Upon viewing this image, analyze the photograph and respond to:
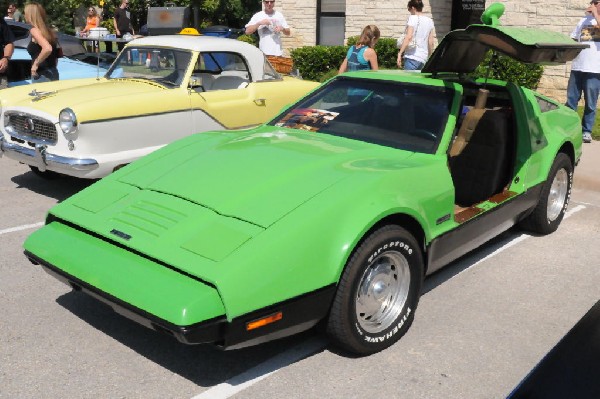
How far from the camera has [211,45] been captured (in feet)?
23.8

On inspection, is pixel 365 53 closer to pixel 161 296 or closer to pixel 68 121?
pixel 68 121

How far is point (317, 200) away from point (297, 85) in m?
4.92

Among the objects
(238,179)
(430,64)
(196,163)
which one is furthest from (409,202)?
(430,64)

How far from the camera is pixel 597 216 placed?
6.47m

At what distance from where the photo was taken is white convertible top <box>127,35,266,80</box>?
719cm

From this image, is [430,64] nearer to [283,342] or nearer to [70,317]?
[283,342]

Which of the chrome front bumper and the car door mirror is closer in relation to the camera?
the chrome front bumper

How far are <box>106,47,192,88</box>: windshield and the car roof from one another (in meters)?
2.89

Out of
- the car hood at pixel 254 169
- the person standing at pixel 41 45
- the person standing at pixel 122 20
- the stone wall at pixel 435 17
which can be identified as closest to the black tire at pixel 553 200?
the car hood at pixel 254 169

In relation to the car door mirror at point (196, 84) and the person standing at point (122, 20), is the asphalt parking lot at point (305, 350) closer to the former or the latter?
the car door mirror at point (196, 84)

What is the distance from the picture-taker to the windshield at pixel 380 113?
171 inches

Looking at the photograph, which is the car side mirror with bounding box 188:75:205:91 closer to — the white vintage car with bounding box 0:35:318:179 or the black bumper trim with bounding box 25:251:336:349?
the white vintage car with bounding box 0:35:318:179

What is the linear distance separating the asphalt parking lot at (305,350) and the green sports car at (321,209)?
10.8 inches

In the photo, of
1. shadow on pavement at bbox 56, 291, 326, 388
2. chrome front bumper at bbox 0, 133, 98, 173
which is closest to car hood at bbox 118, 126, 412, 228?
shadow on pavement at bbox 56, 291, 326, 388
